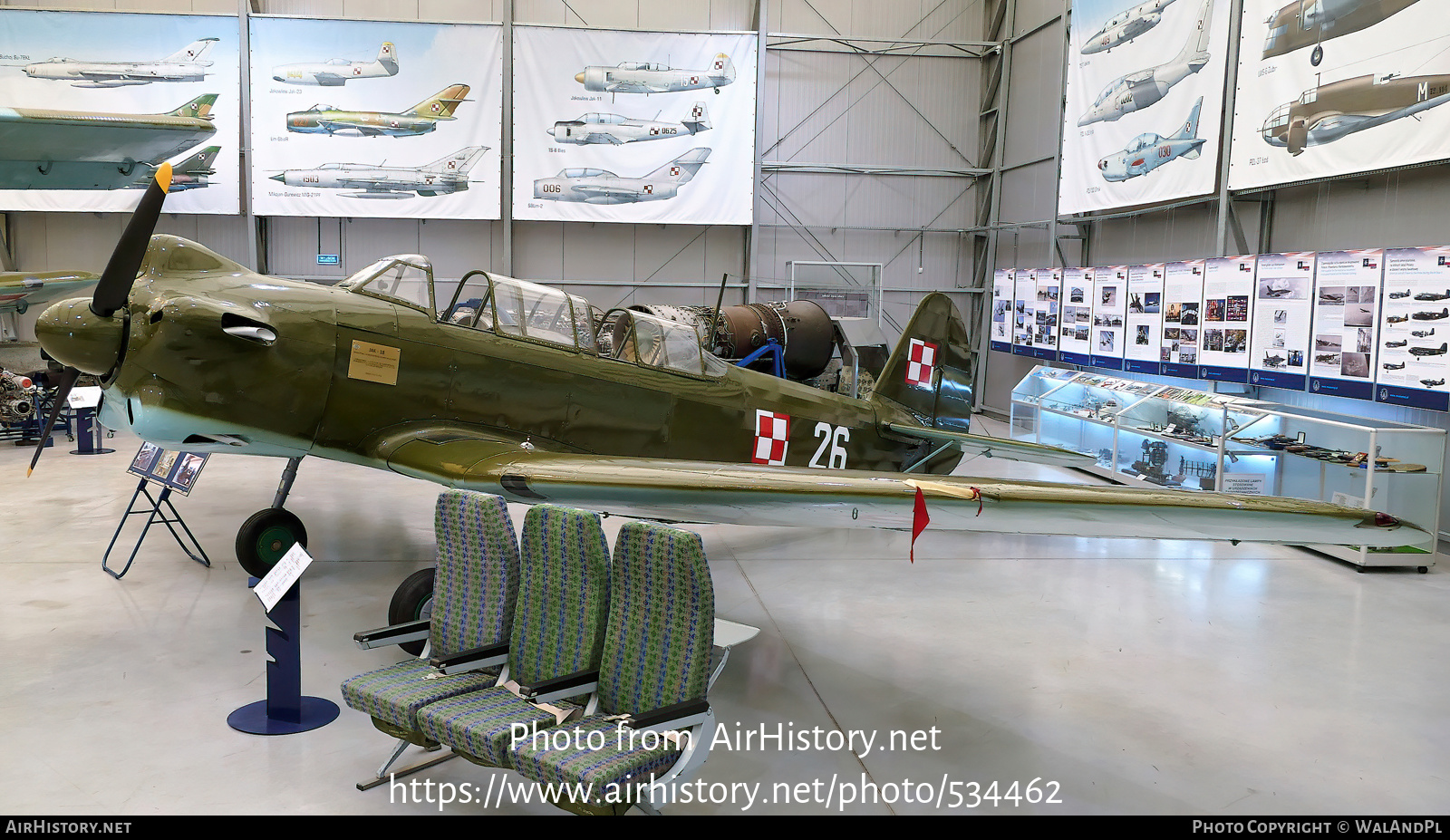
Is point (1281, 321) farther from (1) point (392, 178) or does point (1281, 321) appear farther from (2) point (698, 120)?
(1) point (392, 178)

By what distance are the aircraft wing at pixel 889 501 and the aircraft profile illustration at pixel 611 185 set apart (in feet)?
39.1

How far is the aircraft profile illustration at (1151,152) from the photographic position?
35.9ft

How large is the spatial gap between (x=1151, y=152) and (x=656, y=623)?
426 inches

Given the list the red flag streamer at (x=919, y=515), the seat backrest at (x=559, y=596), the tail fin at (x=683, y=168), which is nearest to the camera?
the seat backrest at (x=559, y=596)

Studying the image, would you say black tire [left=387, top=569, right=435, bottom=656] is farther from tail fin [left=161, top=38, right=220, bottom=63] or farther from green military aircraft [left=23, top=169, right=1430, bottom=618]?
tail fin [left=161, top=38, right=220, bottom=63]

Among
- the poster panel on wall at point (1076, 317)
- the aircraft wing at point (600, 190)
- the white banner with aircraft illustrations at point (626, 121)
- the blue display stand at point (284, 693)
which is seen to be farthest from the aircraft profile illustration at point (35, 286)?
the poster panel on wall at point (1076, 317)

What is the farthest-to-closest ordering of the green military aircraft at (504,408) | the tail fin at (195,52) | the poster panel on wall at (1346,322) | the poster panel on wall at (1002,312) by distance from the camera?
the tail fin at (195,52), the poster panel on wall at (1002,312), the poster panel on wall at (1346,322), the green military aircraft at (504,408)

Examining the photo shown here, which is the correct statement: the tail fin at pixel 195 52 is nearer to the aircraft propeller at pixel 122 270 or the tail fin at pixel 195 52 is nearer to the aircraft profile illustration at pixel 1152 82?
the aircraft propeller at pixel 122 270

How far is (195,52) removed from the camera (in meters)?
15.9

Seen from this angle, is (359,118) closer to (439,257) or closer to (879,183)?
(439,257)

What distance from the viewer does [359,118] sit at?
1616 centimetres

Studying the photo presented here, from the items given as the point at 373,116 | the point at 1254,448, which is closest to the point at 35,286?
the point at 373,116

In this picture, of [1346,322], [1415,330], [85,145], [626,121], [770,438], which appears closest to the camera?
[770,438]

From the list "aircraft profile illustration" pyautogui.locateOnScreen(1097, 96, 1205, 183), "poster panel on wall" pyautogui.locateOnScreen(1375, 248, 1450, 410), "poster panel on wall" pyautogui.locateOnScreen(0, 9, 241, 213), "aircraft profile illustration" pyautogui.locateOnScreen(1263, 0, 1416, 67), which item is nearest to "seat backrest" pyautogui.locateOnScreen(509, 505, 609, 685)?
"poster panel on wall" pyautogui.locateOnScreen(1375, 248, 1450, 410)
